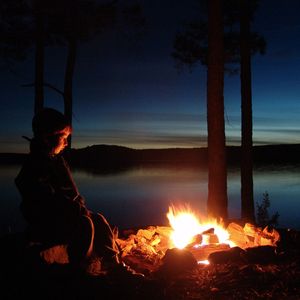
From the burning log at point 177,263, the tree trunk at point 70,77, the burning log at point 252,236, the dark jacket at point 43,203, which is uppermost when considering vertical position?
the tree trunk at point 70,77

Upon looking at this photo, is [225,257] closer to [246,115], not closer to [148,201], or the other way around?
[246,115]

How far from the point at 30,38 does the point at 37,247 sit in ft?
28.4

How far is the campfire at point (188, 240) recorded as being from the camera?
672cm

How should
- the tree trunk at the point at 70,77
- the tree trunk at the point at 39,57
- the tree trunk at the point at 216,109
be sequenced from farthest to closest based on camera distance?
the tree trunk at the point at 39,57
the tree trunk at the point at 70,77
the tree trunk at the point at 216,109

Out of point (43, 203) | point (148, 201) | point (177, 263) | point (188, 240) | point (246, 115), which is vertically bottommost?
point (177, 263)

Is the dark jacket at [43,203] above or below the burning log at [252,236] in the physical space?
above

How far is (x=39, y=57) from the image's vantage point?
12906 mm

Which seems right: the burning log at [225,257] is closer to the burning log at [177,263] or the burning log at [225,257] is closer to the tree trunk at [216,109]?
the burning log at [177,263]

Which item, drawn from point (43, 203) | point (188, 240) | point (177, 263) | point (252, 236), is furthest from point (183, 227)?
point (43, 203)

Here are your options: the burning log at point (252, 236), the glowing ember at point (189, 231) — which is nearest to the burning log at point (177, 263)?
the glowing ember at point (189, 231)

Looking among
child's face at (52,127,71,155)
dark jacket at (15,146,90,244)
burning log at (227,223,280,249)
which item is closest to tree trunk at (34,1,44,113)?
child's face at (52,127,71,155)

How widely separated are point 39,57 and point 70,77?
1188mm

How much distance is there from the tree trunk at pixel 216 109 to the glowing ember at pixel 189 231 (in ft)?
2.51

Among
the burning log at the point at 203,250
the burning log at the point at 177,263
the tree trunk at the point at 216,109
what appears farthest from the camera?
the tree trunk at the point at 216,109
